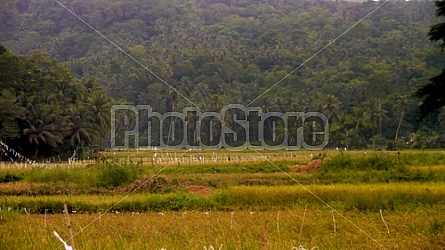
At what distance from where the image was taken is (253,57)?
274 ft

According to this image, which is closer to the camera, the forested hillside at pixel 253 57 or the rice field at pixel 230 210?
the rice field at pixel 230 210

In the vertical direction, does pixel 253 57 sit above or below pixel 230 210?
above

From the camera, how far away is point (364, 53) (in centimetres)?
7769

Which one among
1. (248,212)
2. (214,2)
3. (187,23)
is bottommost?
(248,212)

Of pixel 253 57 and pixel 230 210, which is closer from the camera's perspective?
pixel 230 210

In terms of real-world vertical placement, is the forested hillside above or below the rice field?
above

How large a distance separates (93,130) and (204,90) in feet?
88.9

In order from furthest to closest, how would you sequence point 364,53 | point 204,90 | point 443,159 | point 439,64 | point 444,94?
1. point 364,53
2. point 204,90
3. point 439,64
4. point 443,159
5. point 444,94

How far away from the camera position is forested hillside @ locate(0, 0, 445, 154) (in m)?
54.3

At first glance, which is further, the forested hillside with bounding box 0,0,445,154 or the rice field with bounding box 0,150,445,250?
the forested hillside with bounding box 0,0,445,154

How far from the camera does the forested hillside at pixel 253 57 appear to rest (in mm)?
54312

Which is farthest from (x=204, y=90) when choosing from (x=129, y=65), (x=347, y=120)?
(x=347, y=120)

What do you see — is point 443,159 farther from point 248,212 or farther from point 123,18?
point 123,18

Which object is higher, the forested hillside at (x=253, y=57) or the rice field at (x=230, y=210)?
the forested hillside at (x=253, y=57)
